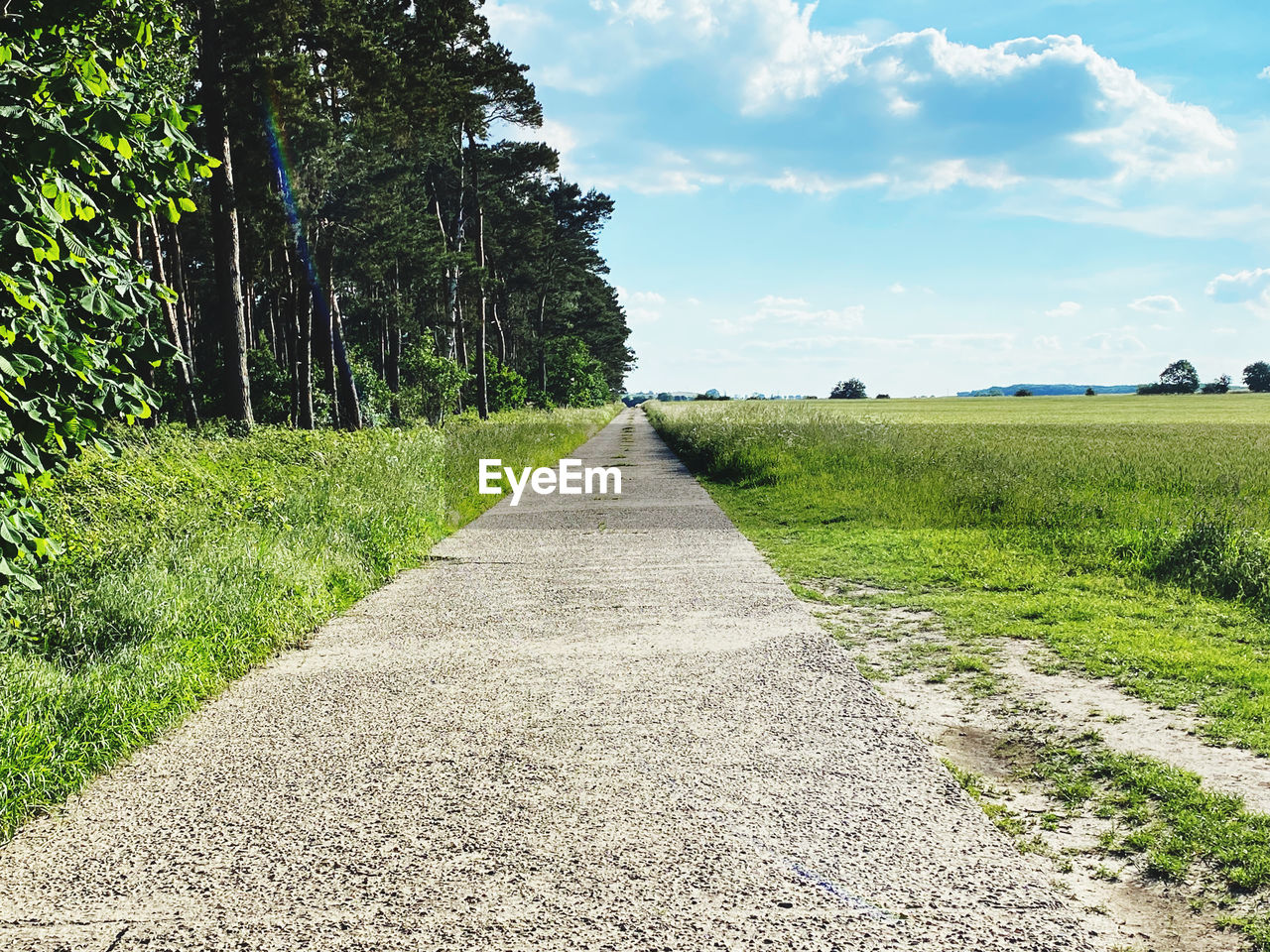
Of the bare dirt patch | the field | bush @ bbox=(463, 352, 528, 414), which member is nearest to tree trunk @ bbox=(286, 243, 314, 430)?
the field

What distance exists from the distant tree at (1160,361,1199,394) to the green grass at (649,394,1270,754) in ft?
418

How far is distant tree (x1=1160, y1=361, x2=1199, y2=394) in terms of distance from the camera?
418 ft

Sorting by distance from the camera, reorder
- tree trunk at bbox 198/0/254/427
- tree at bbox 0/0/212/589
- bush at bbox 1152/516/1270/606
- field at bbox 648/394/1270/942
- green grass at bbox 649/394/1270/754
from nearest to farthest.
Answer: tree at bbox 0/0/212/589 → field at bbox 648/394/1270/942 → green grass at bbox 649/394/1270/754 → bush at bbox 1152/516/1270/606 → tree trunk at bbox 198/0/254/427

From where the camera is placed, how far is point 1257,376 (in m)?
126

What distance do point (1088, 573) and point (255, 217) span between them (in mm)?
21569

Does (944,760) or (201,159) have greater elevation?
(201,159)

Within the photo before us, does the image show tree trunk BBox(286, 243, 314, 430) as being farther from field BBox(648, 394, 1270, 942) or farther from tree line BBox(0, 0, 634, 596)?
field BBox(648, 394, 1270, 942)

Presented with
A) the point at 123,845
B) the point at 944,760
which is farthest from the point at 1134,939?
the point at 123,845

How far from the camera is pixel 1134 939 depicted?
2795 mm

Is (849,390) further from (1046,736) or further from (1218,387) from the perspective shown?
(1046,736)

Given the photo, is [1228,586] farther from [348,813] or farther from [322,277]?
[322,277]

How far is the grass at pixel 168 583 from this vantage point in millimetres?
4066

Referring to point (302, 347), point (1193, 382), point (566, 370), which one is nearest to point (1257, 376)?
point (1193, 382)

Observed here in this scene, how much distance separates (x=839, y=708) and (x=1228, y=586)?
5.08m
